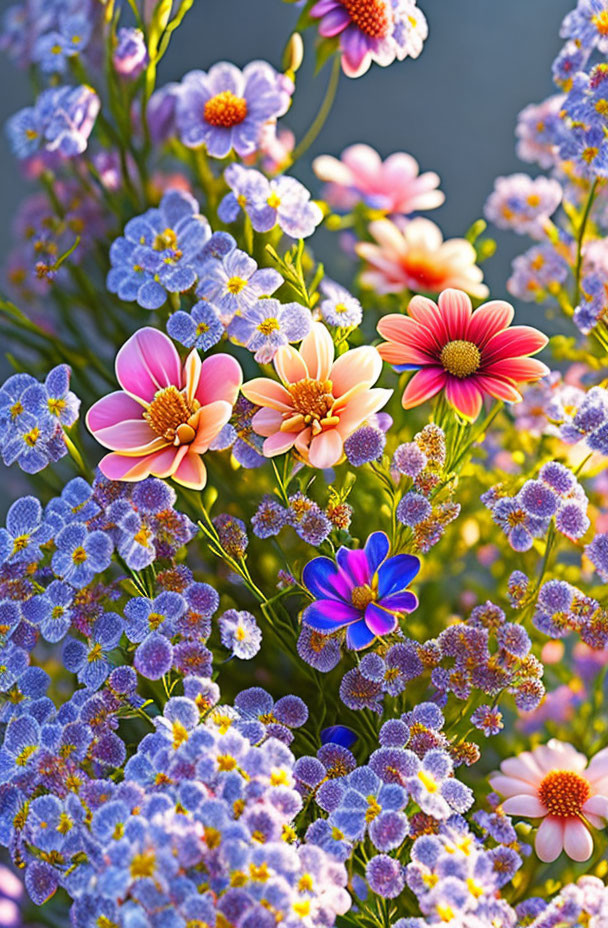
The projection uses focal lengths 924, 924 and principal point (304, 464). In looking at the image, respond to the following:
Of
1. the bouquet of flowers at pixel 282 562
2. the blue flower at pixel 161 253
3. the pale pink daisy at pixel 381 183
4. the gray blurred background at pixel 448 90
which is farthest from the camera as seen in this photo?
the gray blurred background at pixel 448 90

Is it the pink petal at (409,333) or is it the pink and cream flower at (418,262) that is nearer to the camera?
the pink petal at (409,333)

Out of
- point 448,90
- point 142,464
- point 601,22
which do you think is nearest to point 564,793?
point 142,464

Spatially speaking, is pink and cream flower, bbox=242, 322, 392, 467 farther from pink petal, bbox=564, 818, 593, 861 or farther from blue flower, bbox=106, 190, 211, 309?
pink petal, bbox=564, 818, 593, 861

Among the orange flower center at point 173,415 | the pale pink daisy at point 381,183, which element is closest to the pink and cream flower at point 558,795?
the orange flower center at point 173,415

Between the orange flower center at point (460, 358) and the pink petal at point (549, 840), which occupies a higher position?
the orange flower center at point (460, 358)

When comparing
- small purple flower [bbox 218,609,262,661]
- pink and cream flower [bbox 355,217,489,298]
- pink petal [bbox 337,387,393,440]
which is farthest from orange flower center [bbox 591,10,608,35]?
small purple flower [bbox 218,609,262,661]

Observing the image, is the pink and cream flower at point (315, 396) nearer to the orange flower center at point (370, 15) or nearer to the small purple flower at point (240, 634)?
the small purple flower at point (240, 634)

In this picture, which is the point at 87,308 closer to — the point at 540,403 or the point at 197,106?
the point at 197,106
